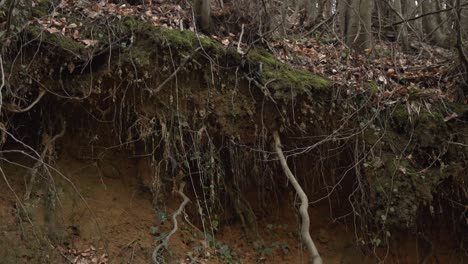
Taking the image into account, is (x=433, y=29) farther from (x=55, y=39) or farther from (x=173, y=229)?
(x=55, y=39)

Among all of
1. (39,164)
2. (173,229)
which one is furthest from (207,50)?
(39,164)

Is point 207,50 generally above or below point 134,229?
A: above

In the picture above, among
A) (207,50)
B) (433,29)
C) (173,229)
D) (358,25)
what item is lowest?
(173,229)

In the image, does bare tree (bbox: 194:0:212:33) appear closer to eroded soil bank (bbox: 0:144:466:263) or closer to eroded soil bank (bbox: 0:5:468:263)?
eroded soil bank (bbox: 0:5:468:263)

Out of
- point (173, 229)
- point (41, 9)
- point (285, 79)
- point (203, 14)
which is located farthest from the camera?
point (203, 14)

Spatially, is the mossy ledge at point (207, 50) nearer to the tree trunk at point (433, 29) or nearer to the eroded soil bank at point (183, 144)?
the eroded soil bank at point (183, 144)

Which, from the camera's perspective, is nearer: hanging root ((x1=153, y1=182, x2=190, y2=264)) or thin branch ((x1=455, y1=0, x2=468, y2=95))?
hanging root ((x1=153, y1=182, x2=190, y2=264))

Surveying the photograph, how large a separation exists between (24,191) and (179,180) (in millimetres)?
1615

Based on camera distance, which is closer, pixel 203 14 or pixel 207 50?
pixel 207 50

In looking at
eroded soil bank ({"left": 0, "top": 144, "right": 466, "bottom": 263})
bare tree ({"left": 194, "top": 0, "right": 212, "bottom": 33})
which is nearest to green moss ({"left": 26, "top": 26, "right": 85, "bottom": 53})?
eroded soil bank ({"left": 0, "top": 144, "right": 466, "bottom": 263})

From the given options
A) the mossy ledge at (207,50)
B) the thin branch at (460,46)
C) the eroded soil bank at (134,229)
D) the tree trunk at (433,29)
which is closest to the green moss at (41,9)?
the mossy ledge at (207,50)

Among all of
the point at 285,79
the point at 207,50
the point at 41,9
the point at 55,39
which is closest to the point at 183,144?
the point at 207,50

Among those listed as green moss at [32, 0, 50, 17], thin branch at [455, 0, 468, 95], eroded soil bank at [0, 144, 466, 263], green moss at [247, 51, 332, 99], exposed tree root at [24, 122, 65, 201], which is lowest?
eroded soil bank at [0, 144, 466, 263]

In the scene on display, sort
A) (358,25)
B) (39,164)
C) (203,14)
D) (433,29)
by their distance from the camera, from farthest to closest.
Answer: (433,29) < (358,25) < (203,14) < (39,164)
